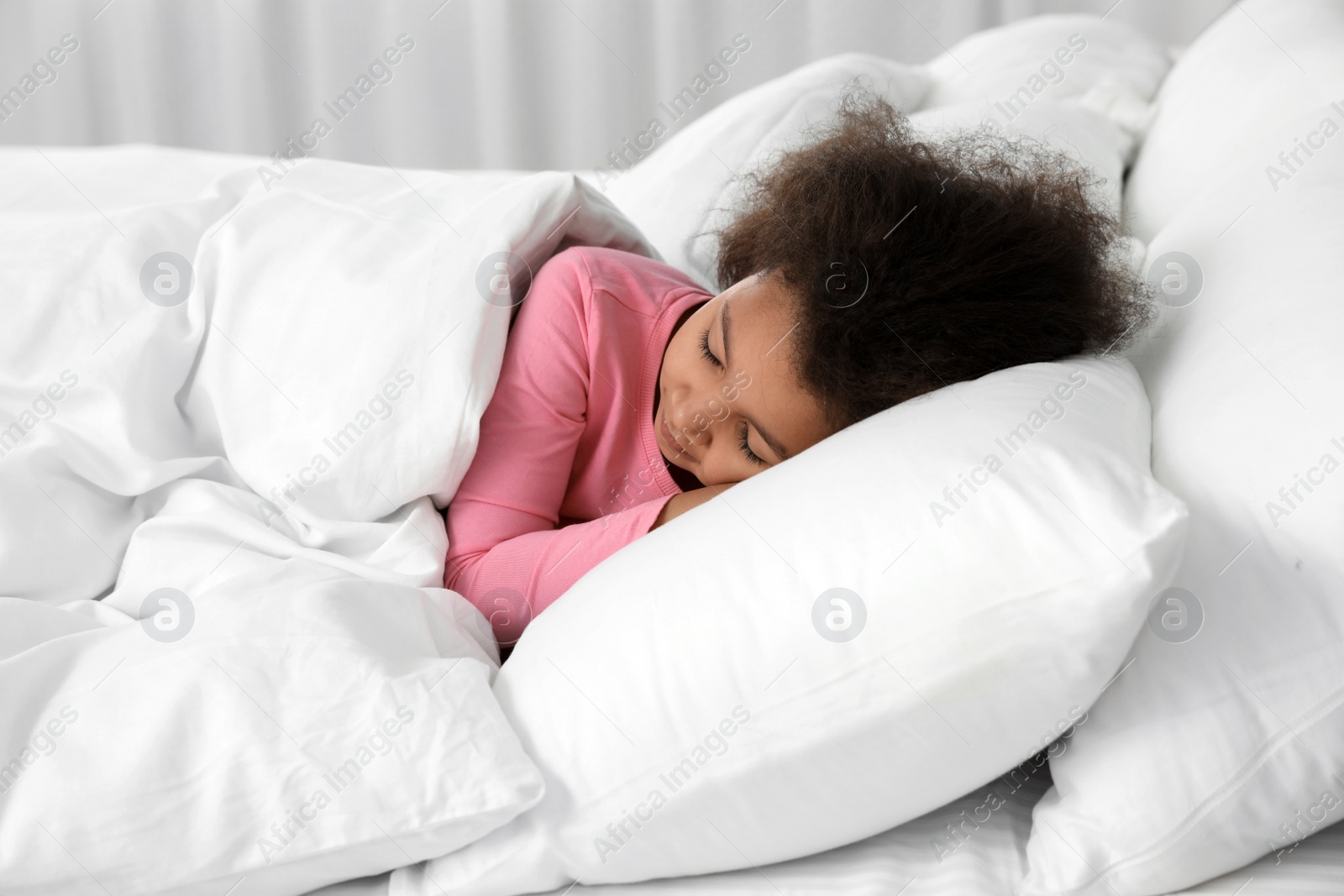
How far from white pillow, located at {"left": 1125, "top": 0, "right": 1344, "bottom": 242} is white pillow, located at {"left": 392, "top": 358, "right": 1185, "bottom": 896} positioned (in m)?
0.57

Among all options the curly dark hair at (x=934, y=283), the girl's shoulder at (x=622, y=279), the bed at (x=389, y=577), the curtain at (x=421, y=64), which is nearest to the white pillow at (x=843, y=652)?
the bed at (x=389, y=577)

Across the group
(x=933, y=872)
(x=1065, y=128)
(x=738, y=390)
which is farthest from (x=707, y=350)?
(x=1065, y=128)

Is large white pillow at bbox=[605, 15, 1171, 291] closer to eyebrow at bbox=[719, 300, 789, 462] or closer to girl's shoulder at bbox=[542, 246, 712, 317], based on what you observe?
girl's shoulder at bbox=[542, 246, 712, 317]

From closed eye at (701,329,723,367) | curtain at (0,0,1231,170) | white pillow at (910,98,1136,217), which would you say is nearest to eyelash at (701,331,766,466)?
closed eye at (701,329,723,367)

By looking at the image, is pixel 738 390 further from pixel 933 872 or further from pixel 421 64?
pixel 421 64

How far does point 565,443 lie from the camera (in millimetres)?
834

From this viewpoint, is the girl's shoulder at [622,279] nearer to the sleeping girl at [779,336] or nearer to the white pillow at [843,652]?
the sleeping girl at [779,336]

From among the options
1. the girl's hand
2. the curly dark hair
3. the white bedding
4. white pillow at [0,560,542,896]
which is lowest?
the white bedding

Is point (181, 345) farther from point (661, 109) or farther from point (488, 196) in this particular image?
point (661, 109)

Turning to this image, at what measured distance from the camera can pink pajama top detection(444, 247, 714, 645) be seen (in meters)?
0.76

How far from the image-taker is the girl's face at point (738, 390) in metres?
0.74

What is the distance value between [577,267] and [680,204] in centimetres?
35

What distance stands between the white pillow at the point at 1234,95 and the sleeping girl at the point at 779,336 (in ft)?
0.79

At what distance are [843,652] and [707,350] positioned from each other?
36cm
